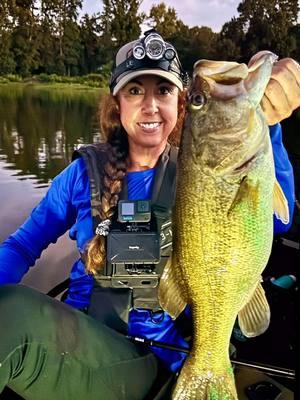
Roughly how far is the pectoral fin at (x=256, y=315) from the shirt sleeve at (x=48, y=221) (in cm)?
114

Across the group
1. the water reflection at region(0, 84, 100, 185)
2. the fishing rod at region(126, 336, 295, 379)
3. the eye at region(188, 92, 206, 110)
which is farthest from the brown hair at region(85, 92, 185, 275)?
the water reflection at region(0, 84, 100, 185)

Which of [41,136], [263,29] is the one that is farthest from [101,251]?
[263,29]

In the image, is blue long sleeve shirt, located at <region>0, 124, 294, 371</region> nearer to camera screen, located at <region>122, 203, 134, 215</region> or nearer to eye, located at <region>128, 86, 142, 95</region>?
camera screen, located at <region>122, 203, 134, 215</region>

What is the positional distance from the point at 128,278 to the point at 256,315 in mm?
749

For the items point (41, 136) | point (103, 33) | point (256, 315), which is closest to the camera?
point (256, 315)

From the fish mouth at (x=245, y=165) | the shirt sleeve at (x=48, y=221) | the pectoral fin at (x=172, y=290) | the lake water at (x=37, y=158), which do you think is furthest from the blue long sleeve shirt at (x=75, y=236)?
the lake water at (x=37, y=158)

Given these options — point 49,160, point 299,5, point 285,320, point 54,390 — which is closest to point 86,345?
point 54,390

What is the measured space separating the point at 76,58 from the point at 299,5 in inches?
932

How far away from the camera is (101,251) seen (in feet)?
8.21

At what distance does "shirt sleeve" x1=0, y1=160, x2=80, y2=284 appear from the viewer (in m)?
2.64

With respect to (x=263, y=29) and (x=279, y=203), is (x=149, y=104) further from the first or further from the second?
(x=263, y=29)

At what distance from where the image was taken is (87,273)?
2.56m

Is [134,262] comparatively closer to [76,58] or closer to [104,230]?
[104,230]

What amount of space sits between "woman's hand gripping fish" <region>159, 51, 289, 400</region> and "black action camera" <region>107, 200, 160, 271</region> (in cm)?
55
